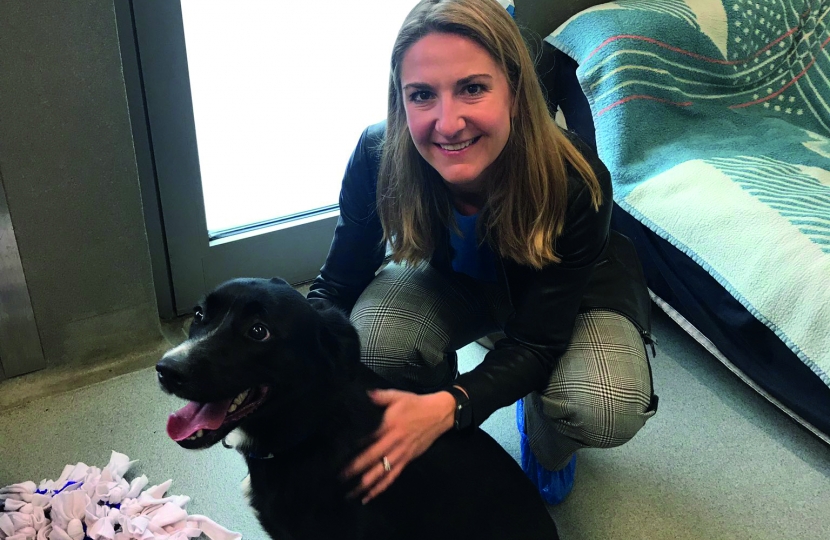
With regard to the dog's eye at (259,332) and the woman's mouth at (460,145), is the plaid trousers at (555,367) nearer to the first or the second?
the dog's eye at (259,332)

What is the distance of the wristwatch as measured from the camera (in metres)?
1.17

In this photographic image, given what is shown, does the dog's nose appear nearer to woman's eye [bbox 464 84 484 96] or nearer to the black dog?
the black dog

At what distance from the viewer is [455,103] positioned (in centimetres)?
115

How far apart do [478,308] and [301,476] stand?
2.06ft

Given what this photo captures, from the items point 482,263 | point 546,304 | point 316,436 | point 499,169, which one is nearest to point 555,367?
point 546,304

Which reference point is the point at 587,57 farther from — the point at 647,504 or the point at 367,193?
the point at 647,504

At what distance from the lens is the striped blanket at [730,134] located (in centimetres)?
169

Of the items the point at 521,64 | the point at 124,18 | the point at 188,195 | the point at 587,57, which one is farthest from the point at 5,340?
the point at 587,57

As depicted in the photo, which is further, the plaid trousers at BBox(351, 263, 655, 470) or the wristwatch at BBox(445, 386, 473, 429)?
the plaid trousers at BBox(351, 263, 655, 470)

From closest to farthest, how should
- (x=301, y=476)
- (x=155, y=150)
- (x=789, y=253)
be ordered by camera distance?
(x=301, y=476) → (x=789, y=253) → (x=155, y=150)

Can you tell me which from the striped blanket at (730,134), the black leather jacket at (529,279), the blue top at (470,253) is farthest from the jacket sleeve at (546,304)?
the striped blanket at (730,134)

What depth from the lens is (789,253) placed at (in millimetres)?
1683

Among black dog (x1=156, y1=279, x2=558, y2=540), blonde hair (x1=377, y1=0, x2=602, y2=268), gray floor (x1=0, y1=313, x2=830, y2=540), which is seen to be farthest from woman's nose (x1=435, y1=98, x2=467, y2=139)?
gray floor (x1=0, y1=313, x2=830, y2=540)

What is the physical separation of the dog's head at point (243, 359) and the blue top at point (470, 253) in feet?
1.35
